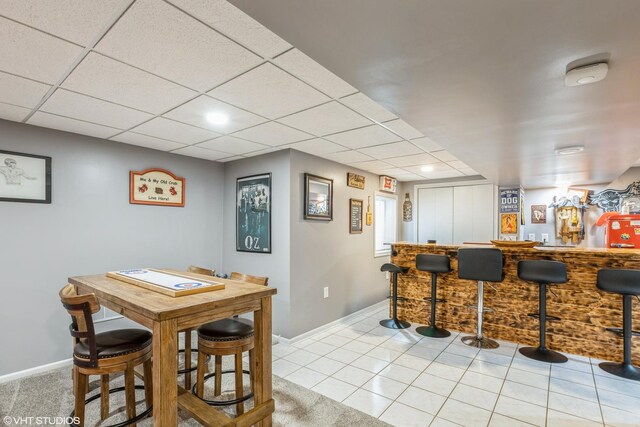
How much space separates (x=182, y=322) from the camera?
5.63ft

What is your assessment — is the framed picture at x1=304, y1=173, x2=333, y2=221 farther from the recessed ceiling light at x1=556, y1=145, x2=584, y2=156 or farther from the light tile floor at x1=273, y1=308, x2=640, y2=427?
the recessed ceiling light at x1=556, y1=145, x2=584, y2=156

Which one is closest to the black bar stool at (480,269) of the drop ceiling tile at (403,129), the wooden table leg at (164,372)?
the drop ceiling tile at (403,129)

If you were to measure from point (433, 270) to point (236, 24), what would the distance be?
3.52m

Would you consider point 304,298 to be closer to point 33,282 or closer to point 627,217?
point 33,282

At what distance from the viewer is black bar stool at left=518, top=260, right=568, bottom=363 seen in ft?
10.7

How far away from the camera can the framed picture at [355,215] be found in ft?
16.2

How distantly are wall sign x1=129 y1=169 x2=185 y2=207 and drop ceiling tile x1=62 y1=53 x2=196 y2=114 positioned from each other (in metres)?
1.47

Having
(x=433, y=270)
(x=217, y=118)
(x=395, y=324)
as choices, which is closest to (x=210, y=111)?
(x=217, y=118)

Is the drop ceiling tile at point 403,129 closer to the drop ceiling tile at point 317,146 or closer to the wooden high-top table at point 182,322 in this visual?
the drop ceiling tile at point 317,146

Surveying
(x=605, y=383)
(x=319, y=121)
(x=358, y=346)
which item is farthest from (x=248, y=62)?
(x=605, y=383)

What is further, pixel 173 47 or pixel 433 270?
pixel 433 270

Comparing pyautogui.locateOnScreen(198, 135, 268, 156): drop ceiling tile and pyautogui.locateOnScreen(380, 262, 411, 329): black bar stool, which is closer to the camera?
pyautogui.locateOnScreen(198, 135, 268, 156): drop ceiling tile

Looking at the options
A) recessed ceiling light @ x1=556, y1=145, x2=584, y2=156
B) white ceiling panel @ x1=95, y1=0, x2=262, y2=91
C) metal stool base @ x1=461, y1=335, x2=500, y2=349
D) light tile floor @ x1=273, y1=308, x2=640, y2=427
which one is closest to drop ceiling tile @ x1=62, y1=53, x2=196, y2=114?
white ceiling panel @ x1=95, y1=0, x2=262, y2=91

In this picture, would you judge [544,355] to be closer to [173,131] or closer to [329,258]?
[329,258]
